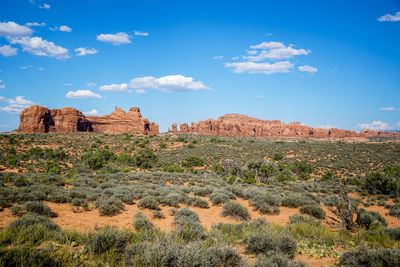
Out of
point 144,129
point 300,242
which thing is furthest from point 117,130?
point 300,242

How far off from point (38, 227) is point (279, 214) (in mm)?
10887

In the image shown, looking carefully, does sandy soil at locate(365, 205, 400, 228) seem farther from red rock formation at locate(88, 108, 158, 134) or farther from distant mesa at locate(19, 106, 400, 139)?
red rock formation at locate(88, 108, 158, 134)

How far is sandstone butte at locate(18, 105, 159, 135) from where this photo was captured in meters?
85.6

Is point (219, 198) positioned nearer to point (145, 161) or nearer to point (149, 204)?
point (149, 204)

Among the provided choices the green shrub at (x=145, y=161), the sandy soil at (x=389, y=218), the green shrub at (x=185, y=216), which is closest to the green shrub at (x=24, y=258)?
the green shrub at (x=185, y=216)

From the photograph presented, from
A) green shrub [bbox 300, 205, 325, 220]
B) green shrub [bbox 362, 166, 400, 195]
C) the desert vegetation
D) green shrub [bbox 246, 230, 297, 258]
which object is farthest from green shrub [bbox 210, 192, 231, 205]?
green shrub [bbox 362, 166, 400, 195]

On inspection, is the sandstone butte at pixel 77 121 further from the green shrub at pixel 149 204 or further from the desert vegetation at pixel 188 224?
the green shrub at pixel 149 204

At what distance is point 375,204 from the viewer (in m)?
18.2

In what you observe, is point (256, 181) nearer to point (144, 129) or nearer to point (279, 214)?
point (279, 214)

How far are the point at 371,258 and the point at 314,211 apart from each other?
893 cm

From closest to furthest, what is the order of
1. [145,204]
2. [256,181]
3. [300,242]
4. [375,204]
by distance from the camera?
[300,242], [145,204], [375,204], [256,181]

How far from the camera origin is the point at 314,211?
527 inches

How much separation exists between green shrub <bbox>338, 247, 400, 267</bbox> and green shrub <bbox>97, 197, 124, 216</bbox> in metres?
8.75

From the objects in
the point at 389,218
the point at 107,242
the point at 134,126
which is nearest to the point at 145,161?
the point at 389,218
